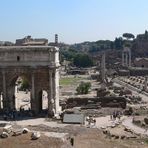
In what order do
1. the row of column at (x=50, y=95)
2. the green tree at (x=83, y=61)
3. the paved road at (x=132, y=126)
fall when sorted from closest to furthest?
the paved road at (x=132, y=126)
the row of column at (x=50, y=95)
the green tree at (x=83, y=61)

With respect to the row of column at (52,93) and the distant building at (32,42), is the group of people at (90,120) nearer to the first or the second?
the row of column at (52,93)

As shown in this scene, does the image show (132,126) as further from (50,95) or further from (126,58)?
(126,58)

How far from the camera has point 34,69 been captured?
146 feet

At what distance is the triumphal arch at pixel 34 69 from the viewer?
44281mm

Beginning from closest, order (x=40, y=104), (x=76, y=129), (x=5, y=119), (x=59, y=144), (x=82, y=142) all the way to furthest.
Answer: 1. (x=59, y=144)
2. (x=82, y=142)
3. (x=76, y=129)
4. (x=5, y=119)
5. (x=40, y=104)

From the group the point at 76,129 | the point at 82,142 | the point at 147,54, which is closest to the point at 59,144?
the point at 82,142

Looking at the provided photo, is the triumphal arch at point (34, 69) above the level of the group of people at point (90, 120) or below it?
above

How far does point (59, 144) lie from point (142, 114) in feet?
60.6

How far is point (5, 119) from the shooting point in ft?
140

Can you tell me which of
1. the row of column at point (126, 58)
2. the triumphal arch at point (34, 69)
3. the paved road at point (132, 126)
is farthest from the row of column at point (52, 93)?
the row of column at point (126, 58)

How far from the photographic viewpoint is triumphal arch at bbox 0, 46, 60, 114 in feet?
145

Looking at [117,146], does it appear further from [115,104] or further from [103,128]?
[115,104]

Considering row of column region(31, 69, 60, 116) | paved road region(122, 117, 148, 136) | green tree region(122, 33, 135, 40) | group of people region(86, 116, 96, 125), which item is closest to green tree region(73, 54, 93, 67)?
green tree region(122, 33, 135, 40)

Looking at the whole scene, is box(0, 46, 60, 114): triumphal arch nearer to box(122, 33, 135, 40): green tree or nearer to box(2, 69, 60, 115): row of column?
box(2, 69, 60, 115): row of column
